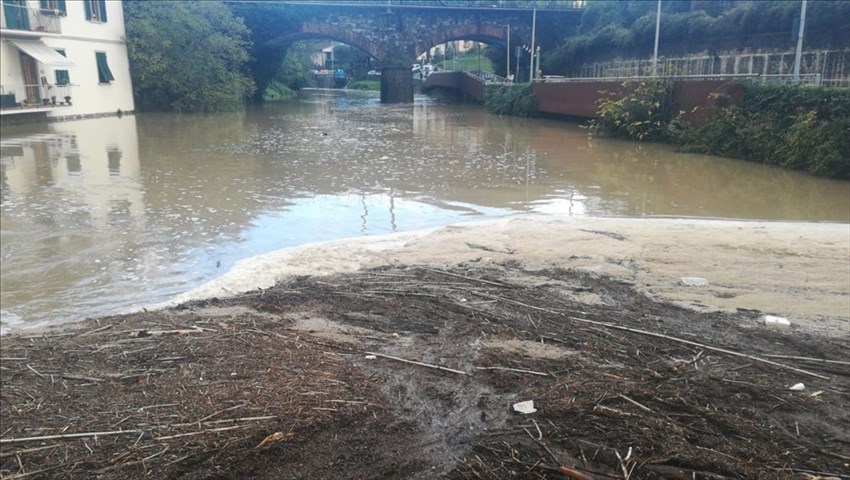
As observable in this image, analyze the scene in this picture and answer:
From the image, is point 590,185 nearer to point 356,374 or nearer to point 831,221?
point 831,221

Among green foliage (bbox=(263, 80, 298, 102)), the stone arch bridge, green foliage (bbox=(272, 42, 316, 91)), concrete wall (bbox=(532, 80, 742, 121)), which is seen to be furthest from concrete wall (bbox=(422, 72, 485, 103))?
concrete wall (bbox=(532, 80, 742, 121))

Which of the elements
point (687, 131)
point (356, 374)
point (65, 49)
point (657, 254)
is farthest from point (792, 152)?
point (65, 49)

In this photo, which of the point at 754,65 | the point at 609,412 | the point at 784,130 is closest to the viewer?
the point at 609,412

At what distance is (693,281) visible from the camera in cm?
625

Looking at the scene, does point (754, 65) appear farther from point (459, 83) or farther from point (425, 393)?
point (425, 393)

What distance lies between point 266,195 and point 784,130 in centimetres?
1285

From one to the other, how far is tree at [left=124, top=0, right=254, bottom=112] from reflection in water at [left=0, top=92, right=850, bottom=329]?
575 inches

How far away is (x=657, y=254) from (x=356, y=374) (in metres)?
4.32

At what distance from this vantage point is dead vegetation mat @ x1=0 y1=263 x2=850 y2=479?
320 centimetres

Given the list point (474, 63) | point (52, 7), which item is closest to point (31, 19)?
point (52, 7)

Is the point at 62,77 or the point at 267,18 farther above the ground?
the point at 267,18

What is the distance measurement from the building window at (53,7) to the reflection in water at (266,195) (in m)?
9.68

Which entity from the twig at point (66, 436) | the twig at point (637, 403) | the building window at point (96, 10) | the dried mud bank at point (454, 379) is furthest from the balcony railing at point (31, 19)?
the twig at point (637, 403)

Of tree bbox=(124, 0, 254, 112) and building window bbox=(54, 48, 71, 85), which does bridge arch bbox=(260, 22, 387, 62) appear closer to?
tree bbox=(124, 0, 254, 112)
